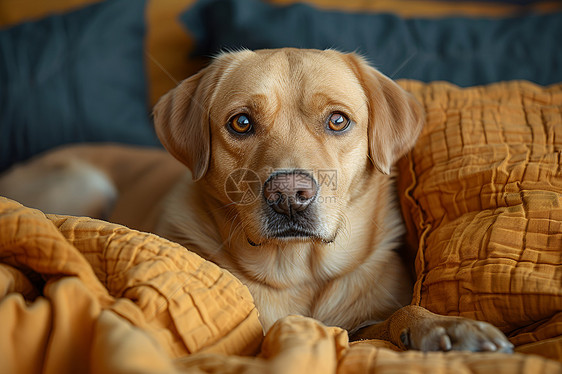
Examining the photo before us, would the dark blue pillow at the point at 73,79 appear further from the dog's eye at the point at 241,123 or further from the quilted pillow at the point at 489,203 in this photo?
the quilted pillow at the point at 489,203

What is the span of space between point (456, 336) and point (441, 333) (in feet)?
0.14

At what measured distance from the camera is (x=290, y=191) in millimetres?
1621

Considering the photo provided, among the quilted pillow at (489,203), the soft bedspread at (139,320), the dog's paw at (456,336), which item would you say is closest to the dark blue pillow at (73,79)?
the soft bedspread at (139,320)

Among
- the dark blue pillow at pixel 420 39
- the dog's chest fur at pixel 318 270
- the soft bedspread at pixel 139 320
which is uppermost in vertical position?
the dark blue pillow at pixel 420 39

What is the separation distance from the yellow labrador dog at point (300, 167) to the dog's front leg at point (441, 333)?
0.20m

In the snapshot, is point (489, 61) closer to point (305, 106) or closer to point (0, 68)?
point (305, 106)

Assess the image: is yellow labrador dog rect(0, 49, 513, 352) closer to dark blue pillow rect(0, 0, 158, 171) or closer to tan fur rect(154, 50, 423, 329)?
tan fur rect(154, 50, 423, 329)

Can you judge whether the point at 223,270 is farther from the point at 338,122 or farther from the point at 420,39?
the point at 420,39

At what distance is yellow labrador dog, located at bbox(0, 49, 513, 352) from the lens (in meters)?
1.80

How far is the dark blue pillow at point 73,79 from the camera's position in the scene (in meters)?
3.24

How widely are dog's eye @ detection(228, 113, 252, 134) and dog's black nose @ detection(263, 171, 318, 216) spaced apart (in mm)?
374

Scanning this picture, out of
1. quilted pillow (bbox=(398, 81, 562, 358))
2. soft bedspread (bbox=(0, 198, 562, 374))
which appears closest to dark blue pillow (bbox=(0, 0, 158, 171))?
soft bedspread (bbox=(0, 198, 562, 374))

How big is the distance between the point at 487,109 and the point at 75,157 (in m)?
2.68

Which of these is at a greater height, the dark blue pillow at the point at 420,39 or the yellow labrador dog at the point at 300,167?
the dark blue pillow at the point at 420,39
